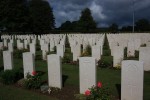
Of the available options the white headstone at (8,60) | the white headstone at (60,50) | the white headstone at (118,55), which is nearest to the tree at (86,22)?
the white headstone at (60,50)

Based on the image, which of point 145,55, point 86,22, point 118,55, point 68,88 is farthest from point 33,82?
point 86,22

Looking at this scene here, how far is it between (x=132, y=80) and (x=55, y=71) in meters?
3.17

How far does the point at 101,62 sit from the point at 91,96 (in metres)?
5.50

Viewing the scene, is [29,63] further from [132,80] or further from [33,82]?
[132,80]

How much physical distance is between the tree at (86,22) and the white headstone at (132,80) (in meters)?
52.0

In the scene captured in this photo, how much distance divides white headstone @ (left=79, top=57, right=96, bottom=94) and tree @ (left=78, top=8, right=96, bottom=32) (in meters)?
51.0

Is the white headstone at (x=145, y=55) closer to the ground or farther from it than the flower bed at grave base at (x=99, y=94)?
farther from it

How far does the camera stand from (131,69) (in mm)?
6590

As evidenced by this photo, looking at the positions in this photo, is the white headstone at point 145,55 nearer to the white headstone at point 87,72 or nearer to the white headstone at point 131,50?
the white headstone at point 87,72

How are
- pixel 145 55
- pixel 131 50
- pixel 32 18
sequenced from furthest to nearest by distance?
pixel 32 18 → pixel 131 50 → pixel 145 55

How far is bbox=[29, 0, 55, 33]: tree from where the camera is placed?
192 ft

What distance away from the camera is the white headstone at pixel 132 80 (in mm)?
6488

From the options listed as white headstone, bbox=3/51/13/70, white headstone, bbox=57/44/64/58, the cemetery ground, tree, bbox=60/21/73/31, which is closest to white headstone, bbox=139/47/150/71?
the cemetery ground

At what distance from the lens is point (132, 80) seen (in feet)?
21.7
